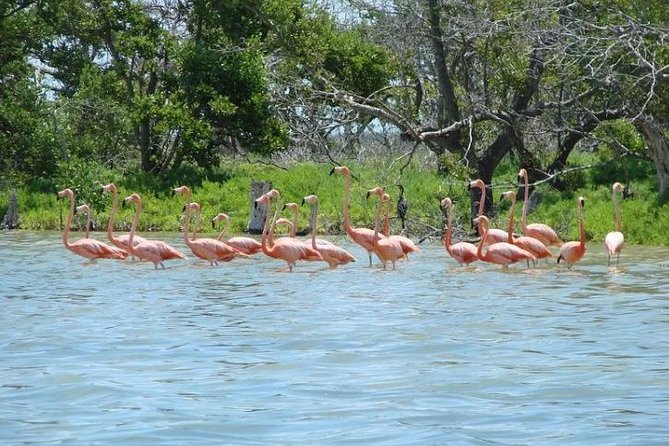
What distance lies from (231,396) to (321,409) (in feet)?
2.09

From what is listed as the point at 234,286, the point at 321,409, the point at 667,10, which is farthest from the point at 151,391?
the point at 667,10

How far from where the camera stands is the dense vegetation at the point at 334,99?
20422mm

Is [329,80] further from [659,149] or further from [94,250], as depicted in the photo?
[94,250]

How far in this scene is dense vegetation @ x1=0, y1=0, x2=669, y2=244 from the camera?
20422 millimetres

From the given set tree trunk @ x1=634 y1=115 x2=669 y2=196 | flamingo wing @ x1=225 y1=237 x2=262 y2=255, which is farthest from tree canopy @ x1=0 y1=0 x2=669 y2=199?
flamingo wing @ x1=225 y1=237 x2=262 y2=255

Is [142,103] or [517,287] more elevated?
[142,103]

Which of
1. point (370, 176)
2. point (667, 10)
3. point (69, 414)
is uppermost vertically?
point (667, 10)

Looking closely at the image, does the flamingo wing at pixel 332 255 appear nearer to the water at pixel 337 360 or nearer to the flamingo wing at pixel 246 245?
the water at pixel 337 360

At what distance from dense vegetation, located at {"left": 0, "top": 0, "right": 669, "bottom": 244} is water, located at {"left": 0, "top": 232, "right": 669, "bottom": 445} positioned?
668 centimetres

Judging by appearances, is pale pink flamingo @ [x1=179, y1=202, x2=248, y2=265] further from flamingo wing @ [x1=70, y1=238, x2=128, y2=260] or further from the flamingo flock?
flamingo wing @ [x1=70, y1=238, x2=128, y2=260]

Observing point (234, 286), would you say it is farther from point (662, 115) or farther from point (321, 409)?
point (662, 115)

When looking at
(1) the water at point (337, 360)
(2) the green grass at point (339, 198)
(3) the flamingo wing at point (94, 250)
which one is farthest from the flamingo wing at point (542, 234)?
(3) the flamingo wing at point (94, 250)

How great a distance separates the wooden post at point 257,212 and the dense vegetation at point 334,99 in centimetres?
133

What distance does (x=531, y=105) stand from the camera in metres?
22.9
